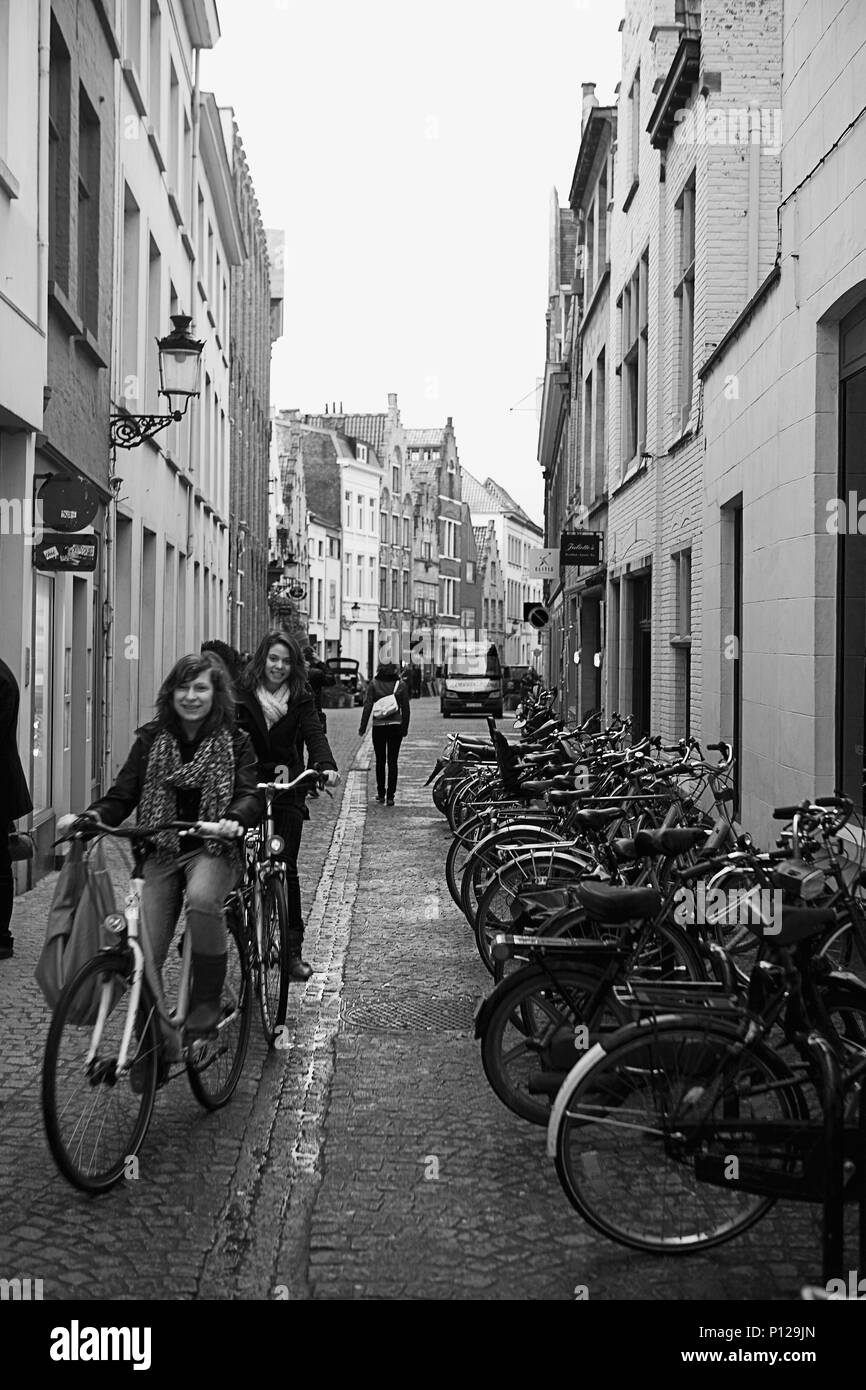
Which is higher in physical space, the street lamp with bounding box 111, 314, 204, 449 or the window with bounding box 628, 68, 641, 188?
the window with bounding box 628, 68, 641, 188

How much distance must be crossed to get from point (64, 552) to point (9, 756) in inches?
102

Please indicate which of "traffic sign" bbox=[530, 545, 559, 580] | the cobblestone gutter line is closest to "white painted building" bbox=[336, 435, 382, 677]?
"traffic sign" bbox=[530, 545, 559, 580]

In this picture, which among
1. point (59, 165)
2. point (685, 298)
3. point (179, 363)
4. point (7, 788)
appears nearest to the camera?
point (7, 788)

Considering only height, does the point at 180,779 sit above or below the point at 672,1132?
above

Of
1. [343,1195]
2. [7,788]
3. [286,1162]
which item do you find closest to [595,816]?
[286,1162]

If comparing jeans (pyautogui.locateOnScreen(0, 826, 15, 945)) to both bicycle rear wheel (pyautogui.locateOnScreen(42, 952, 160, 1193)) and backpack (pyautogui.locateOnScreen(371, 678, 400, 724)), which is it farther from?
backpack (pyautogui.locateOnScreen(371, 678, 400, 724))

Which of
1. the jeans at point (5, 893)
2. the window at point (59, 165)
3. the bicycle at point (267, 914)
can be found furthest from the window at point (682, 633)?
the bicycle at point (267, 914)

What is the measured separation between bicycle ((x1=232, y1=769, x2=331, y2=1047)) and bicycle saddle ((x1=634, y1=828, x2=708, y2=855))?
1473mm

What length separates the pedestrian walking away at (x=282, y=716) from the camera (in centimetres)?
718

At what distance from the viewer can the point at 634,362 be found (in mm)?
19953

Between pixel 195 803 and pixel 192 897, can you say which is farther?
pixel 195 803

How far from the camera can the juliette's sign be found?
32.8ft

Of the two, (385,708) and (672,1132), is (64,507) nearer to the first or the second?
(385,708)
